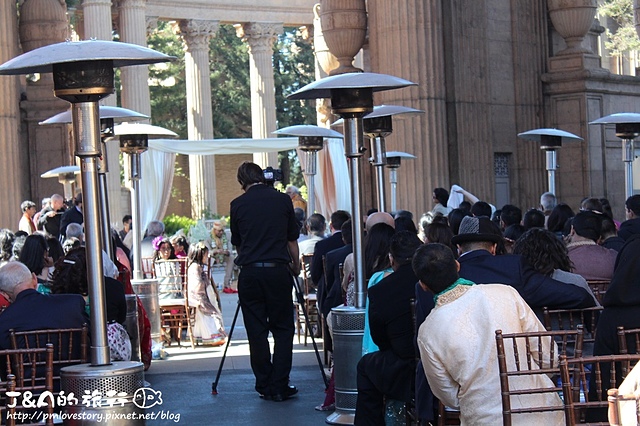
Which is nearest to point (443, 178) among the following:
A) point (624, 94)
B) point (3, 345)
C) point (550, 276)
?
point (624, 94)

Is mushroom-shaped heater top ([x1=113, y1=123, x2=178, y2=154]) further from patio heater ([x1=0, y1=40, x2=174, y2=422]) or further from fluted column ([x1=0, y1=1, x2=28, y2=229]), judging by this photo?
patio heater ([x1=0, y1=40, x2=174, y2=422])

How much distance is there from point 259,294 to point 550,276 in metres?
3.34

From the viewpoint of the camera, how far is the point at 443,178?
18.5 metres

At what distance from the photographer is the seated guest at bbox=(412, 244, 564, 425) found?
221 inches

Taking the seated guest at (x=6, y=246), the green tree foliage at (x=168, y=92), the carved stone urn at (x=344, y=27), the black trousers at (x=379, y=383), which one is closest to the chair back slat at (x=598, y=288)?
the black trousers at (x=379, y=383)

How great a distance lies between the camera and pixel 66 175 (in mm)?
20516

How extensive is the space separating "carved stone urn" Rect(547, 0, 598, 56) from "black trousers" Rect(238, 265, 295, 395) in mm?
12198

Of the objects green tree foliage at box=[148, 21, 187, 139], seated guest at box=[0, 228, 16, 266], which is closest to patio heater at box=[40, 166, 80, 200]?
seated guest at box=[0, 228, 16, 266]

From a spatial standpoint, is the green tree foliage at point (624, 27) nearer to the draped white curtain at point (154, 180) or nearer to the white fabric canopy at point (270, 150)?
the white fabric canopy at point (270, 150)

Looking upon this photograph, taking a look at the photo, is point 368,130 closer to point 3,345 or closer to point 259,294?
point 259,294

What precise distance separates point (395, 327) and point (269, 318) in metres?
3.26

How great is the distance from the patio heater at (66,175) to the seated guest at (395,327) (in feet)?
36.9

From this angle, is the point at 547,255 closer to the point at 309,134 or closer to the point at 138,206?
the point at 138,206

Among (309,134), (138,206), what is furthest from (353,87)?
(309,134)
